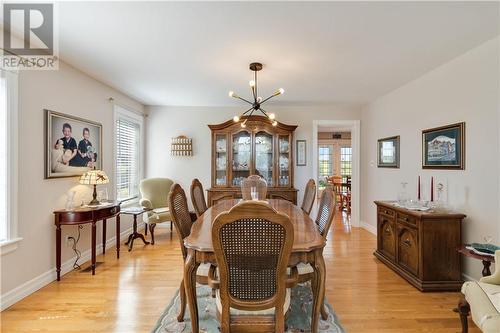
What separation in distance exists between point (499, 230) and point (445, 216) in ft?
1.30

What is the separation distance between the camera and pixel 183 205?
85.1 inches

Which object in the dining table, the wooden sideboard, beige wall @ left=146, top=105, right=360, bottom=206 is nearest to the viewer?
the dining table

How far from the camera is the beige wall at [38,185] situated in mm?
2439

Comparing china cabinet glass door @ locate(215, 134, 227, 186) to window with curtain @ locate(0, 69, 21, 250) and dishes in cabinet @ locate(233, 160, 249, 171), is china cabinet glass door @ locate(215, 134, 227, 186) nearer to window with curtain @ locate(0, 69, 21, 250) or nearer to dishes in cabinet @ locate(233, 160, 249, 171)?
dishes in cabinet @ locate(233, 160, 249, 171)

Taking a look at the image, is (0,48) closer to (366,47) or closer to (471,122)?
(366,47)

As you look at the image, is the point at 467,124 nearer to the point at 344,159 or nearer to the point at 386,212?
the point at 386,212

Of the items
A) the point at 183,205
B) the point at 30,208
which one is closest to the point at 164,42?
the point at 183,205

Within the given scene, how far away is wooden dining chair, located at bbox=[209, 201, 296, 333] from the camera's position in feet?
4.51

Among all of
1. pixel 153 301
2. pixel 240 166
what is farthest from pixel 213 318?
pixel 240 166

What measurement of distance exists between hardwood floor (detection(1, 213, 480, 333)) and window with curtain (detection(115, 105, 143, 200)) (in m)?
1.44

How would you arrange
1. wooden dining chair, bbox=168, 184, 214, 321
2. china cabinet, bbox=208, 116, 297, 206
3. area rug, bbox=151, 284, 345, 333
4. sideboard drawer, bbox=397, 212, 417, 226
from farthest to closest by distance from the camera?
1. china cabinet, bbox=208, 116, 297, 206
2. sideboard drawer, bbox=397, 212, 417, 226
3. area rug, bbox=151, 284, 345, 333
4. wooden dining chair, bbox=168, 184, 214, 321

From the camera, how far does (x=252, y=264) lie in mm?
1475

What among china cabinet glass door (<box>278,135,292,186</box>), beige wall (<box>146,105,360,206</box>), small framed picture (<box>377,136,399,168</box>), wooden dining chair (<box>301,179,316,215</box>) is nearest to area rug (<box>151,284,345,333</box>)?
wooden dining chair (<box>301,179,316,215</box>)

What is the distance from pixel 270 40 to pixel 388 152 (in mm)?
2896
